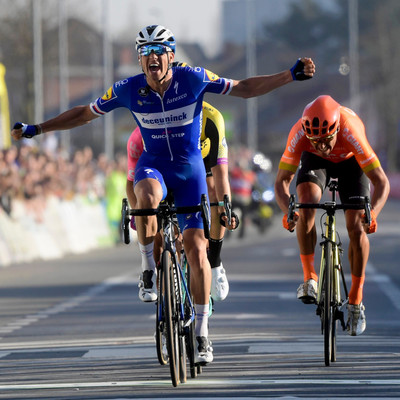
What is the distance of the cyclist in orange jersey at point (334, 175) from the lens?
10.3m

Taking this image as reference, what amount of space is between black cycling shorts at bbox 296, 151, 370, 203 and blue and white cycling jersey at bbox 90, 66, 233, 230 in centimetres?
133

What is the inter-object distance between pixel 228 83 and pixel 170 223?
0.99m

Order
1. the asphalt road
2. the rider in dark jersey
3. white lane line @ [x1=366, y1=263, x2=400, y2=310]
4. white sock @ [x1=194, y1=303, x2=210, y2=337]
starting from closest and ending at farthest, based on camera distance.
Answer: the asphalt road → white sock @ [x1=194, y1=303, x2=210, y2=337] → the rider in dark jersey → white lane line @ [x1=366, y1=263, x2=400, y2=310]

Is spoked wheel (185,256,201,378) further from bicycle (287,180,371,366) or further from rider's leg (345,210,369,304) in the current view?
rider's leg (345,210,369,304)

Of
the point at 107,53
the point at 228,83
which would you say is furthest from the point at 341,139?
the point at 107,53

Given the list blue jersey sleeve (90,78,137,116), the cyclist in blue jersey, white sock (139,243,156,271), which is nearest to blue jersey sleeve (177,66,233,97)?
the cyclist in blue jersey

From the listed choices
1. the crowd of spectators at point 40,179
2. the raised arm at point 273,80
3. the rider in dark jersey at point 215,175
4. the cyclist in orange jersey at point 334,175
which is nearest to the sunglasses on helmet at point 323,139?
the cyclist in orange jersey at point 334,175

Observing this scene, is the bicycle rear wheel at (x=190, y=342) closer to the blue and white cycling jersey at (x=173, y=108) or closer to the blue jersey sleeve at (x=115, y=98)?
the blue and white cycling jersey at (x=173, y=108)

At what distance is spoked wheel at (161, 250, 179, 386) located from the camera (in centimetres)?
888

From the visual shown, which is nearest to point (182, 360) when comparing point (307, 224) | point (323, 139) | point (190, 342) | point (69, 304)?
point (190, 342)

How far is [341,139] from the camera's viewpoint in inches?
412

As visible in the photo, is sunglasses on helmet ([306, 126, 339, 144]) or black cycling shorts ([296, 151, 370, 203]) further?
black cycling shorts ([296, 151, 370, 203])

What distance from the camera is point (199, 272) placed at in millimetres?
9547

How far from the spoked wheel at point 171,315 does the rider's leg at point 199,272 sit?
22cm
